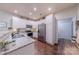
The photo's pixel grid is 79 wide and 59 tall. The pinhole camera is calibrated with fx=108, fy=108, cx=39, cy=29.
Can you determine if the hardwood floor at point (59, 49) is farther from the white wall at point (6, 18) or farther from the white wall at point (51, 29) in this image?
the white wall at point (6, 18)

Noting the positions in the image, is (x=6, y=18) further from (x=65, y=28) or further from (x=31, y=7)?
(x=65, y=28)

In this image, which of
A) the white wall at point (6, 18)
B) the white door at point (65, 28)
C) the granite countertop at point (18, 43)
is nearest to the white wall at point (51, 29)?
the white door at point (65, 28)

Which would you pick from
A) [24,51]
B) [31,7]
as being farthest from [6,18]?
[24,51]

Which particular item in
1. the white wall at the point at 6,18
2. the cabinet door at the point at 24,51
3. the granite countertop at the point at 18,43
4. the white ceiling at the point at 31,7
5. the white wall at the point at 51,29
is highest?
the white ceiling at the point at 31,7

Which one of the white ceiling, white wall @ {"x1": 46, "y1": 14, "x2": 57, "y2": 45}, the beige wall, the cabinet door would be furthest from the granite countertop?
the beige wall

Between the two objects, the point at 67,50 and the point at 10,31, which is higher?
the point at 10,31

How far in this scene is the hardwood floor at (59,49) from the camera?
82.8 inches

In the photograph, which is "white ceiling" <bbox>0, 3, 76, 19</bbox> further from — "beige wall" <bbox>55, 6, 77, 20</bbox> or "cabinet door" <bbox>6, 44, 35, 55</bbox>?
"cabinet door" <bbox>6, 44, 35, 55</bbox>

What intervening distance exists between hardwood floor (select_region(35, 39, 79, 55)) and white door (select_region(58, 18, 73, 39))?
0.33 feet

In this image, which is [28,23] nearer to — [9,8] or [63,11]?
[9,8]

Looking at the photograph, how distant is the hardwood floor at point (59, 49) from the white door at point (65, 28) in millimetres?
102
